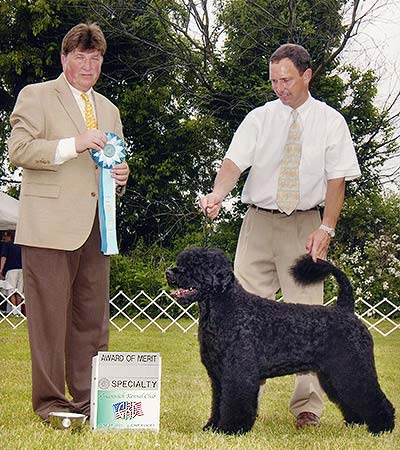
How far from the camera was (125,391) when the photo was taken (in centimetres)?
348

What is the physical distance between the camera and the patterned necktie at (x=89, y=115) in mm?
3853

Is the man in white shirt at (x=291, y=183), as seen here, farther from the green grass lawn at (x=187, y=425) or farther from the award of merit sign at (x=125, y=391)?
the award of merit sign at (x=125, y=391)

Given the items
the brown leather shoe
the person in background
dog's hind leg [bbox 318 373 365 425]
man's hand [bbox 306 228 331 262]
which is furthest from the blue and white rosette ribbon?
the person in background

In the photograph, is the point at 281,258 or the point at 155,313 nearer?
the point at 281,258

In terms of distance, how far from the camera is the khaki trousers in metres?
4.16

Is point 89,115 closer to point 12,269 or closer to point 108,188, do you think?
point 108,188

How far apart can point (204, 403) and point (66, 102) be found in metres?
2.28

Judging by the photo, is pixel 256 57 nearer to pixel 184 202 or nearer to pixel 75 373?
pixel 184 202

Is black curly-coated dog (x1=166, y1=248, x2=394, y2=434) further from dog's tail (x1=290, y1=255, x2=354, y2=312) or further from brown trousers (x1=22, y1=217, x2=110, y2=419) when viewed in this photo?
brown trousers (x1=22, y1=217, x2=110, y2=419)

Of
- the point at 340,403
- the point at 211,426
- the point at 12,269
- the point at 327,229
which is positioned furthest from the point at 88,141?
the point at 12,269

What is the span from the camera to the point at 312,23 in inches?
497

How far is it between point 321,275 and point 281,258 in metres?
0.42

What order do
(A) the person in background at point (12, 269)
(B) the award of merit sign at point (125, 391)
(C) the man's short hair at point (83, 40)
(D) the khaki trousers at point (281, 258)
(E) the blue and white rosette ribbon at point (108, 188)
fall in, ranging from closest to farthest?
(B) the award of merit sign at point (125, 391), (C) the man's short hair at point (83, 40), (E) the blue and white rosette ribbon at point (108, 188), (D) the khaki trousers at point (281, 258), (A) the person in background at point (12, 269)

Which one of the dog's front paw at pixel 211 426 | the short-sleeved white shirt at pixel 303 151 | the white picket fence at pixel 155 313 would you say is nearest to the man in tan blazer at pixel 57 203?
the dog's front paw at pixel 211 426
